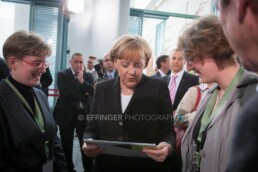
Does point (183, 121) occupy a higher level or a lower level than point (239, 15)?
lower

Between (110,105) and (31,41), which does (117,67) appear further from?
(31,41)

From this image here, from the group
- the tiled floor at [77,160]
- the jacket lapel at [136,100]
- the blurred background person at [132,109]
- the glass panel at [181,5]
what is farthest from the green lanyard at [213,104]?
the glass panel at [181,5]

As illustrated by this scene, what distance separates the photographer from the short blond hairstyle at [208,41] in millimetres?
1280

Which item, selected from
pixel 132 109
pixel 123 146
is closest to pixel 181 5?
pixel 132 109

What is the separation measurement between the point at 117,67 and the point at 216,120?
2.71 feet

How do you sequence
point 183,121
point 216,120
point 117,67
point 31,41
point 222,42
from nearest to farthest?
point 216,120
point 222,42
point 31,41
point 117,67
point 183,121

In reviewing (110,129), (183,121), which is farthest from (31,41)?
(183,121)

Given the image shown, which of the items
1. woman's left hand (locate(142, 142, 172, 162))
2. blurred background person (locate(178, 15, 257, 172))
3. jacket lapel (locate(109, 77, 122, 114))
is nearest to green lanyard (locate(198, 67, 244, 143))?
blurred background person (locate(178, 15, 257, 172))

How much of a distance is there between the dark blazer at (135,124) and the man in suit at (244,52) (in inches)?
46.4

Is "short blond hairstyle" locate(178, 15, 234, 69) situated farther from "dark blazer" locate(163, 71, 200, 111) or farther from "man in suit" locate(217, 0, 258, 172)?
"dark blazer" locate(163, 71, 200, 111)

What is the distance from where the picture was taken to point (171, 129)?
175cm

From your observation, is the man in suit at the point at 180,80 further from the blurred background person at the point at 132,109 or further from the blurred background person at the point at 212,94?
the blurred background person at the point at 212,94

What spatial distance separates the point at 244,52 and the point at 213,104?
0.94m

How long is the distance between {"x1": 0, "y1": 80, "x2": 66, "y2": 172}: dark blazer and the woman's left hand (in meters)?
0.64
